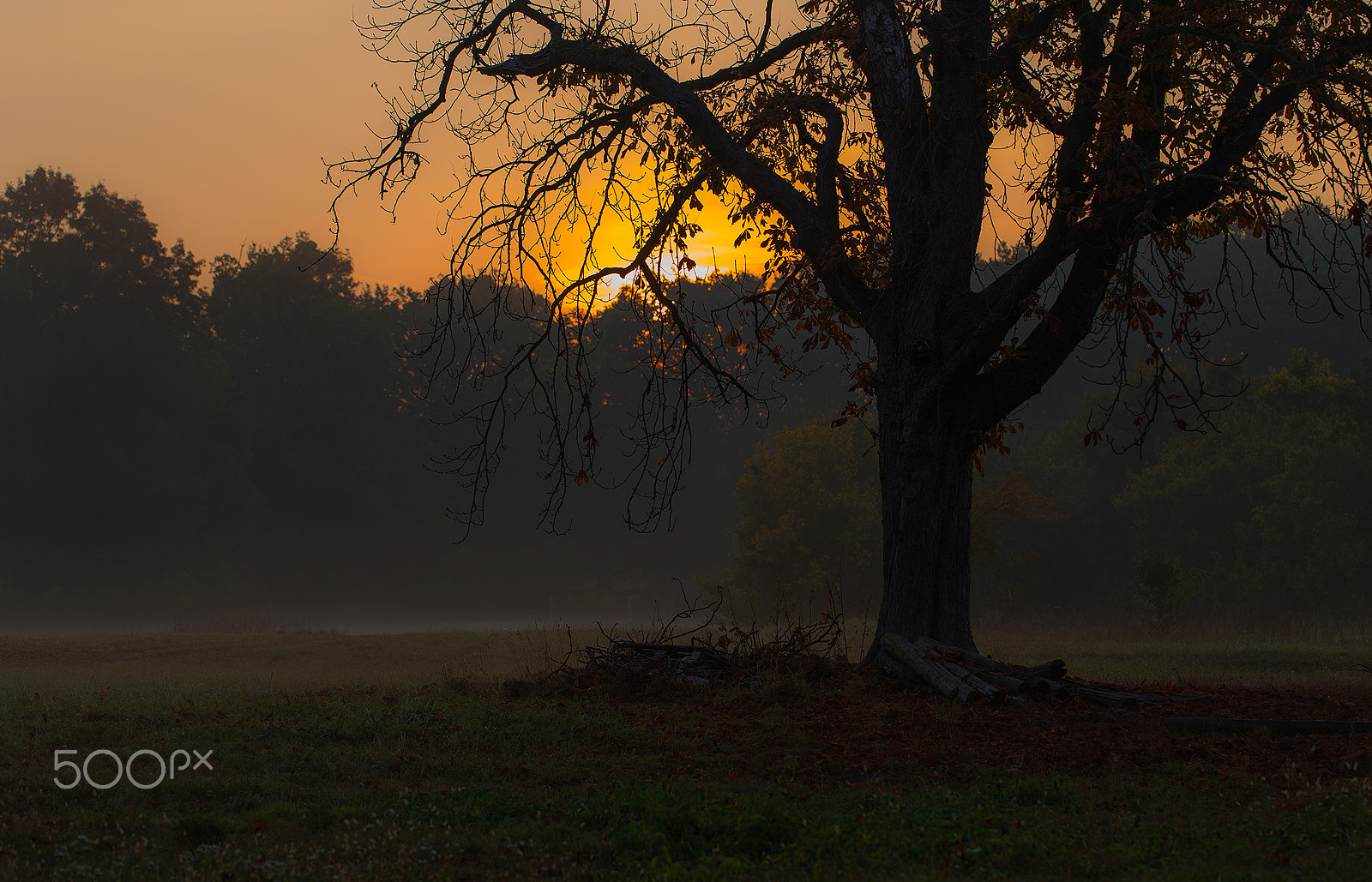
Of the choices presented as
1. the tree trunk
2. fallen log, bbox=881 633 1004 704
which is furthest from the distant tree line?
fallen log, bbox=881 633 1004 704

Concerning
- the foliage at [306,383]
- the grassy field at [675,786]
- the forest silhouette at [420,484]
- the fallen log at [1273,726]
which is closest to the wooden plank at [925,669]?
the grassy field at [675,786]

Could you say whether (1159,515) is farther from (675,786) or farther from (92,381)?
(92,381)

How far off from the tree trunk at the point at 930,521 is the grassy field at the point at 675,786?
1.03m

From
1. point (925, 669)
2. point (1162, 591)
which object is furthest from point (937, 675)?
point (1162, 591)

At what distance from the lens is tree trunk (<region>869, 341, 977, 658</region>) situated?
1067 centimetres

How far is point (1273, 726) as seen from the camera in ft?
27.3

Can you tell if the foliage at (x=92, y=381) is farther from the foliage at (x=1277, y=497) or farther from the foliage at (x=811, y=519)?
the foliage at (x=1277, y=497)

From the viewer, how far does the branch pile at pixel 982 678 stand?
364 inches

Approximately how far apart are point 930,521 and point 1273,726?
12.1ft

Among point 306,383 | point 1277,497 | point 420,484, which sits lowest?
point 1277,497

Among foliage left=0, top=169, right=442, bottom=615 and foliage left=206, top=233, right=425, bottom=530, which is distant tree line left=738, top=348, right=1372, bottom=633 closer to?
foliage left=0, top=169, right=442, bottom=615

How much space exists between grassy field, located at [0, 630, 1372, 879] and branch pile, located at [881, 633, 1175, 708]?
0.28 metres

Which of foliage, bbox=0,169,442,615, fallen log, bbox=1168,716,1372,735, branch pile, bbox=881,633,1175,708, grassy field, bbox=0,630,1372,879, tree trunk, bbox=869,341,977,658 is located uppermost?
foliage, bbox=0,169,442,615

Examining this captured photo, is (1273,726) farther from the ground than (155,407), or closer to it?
closer to it
